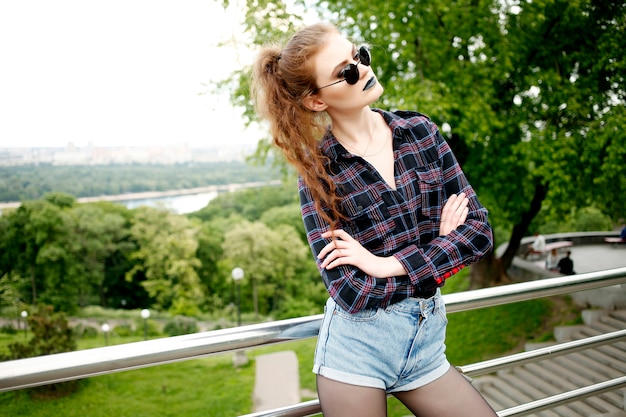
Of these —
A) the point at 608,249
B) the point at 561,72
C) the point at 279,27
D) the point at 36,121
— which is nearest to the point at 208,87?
the point at 279,27

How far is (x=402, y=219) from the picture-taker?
53.1 inches

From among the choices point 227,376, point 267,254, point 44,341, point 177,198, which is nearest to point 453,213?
point 227,376

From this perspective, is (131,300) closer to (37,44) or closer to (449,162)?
(37,44)

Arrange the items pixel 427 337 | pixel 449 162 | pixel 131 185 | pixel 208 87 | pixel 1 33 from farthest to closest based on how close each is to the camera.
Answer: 1. pixel 131 185
2. pixel 1 33
3. pixel 208 87
4. pixel 449 162
5. pixel 427 337

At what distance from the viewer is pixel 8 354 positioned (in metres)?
15.0

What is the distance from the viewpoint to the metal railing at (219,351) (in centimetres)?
121

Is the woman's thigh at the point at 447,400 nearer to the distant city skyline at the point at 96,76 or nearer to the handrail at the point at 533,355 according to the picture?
the handrail at the point at 533,355

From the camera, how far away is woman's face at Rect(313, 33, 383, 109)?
1418mm

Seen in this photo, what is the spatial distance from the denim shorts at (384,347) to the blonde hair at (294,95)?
31 centimetres

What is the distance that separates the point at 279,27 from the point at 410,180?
8.20 metres

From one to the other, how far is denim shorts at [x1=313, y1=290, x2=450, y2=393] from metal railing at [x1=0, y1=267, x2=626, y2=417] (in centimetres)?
17

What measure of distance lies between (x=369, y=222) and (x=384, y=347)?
1.10ft

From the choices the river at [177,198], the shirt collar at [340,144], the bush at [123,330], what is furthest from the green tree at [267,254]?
the shirt collar at [340,144]

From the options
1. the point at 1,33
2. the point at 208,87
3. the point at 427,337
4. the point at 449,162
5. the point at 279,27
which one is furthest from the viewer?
the point at 1,33
